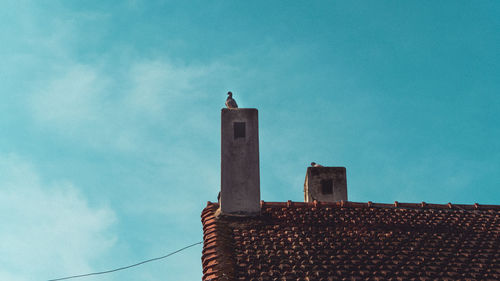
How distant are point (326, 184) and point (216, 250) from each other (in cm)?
501

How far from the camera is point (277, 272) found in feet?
43.3

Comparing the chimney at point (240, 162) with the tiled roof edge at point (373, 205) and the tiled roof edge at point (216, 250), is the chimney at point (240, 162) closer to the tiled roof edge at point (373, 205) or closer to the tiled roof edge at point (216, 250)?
the tiled roof edge at point (216, 250)

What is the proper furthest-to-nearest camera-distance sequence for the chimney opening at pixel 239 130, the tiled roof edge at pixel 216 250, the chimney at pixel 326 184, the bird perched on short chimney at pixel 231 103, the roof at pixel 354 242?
the chimney at pixel 326 184, the bird perched on short chimney at pixel 231 103, the chimney opening at pixel 239 130, the roof at pixel 354 242, the tiled roof edge at pixel 216 250

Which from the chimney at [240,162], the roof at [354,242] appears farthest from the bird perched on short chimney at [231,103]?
the roof at [354,242]

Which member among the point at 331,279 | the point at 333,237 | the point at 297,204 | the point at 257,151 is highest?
the point at 257,151

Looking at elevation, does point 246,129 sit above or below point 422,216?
above

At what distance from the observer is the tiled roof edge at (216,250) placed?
43.1ft

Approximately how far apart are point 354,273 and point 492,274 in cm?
291

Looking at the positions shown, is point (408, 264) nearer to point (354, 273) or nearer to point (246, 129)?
point (354, 273)

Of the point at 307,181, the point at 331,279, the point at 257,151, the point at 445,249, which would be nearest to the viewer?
the point at 331,279

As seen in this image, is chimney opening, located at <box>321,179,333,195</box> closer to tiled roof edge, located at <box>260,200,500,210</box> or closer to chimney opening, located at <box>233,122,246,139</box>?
tiled roof edge, located at <box>260,200,500,210</box>

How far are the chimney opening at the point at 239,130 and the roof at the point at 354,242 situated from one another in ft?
5.64

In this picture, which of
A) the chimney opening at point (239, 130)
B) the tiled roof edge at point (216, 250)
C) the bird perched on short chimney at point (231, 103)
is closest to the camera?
the tiled roof edge at point (216, 250)

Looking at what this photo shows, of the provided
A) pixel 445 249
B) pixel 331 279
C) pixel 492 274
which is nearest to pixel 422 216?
pixel 445 249
